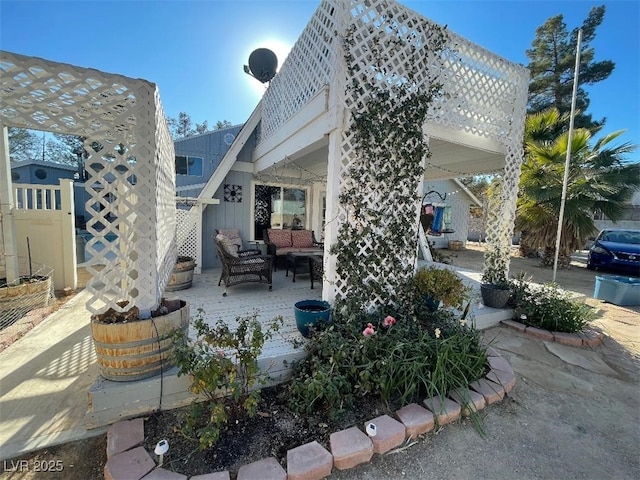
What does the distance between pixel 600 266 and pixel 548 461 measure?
9975 mm

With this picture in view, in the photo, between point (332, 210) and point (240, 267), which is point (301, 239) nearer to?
point (240, 267)

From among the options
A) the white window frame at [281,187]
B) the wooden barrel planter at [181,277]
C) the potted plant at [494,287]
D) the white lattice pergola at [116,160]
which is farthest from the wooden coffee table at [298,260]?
the white lattice pergola at [116,160]

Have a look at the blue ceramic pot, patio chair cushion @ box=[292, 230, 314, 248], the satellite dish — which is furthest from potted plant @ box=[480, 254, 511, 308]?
the satellite dish

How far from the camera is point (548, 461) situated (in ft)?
6.02

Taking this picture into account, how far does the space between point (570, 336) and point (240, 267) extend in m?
4.77

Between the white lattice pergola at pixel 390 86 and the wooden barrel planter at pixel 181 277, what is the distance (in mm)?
2926

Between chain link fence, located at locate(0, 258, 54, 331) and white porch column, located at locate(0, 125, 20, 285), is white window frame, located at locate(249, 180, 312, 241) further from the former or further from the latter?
white porch column, located at locate(0, 125, 20, 285)

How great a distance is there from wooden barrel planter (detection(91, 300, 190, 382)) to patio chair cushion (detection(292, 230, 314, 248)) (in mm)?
4520

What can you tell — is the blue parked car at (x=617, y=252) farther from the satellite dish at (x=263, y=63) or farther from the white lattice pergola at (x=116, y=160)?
the white lattice pergola at (x=116, y=160)

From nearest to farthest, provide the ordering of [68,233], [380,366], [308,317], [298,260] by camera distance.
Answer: [380,366] < [308,317] < [68,233] < [298,260]

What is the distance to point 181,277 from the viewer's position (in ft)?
15.9

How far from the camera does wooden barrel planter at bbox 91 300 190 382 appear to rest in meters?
2.04

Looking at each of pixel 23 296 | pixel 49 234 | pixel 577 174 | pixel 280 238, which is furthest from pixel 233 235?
pixel 577 174

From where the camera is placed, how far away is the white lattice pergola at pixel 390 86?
10.2ft
